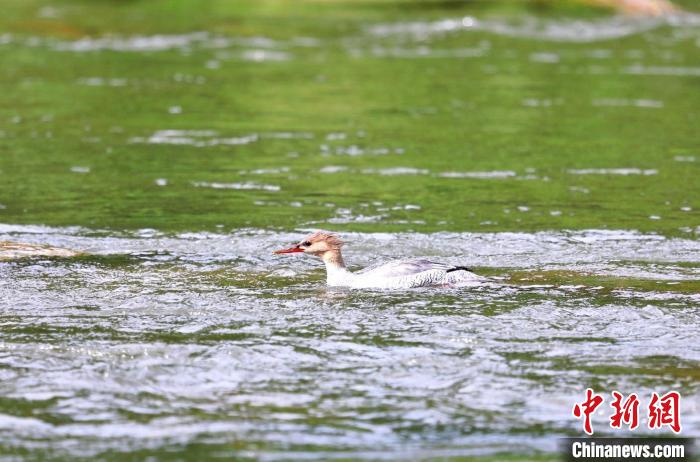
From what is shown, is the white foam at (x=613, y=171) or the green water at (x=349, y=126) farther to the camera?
the white foam at (x=613, y=171)

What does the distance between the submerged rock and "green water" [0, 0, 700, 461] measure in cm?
25

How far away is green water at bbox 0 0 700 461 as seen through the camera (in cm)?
858

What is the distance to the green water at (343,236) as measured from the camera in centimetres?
858

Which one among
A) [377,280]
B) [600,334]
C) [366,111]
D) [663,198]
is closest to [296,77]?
[366,111]

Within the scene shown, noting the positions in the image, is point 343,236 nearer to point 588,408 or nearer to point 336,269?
point 336,269

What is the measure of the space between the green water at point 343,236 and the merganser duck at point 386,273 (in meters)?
0.15

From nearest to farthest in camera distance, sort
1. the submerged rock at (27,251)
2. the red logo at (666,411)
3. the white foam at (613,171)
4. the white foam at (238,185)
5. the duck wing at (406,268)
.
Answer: the red logo at (666,411), the duck wing at (406,268), the submerged rock at (27,251), the white foam at (238,185), the white foam at (613,171)

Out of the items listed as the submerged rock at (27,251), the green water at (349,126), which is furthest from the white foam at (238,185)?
the submerged rock at (27,251)

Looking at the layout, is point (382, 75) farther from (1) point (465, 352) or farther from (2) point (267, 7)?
(1) point (465, 352)

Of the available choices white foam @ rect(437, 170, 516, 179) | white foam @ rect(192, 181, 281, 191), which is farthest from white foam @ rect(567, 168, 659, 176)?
white foam @ rect(192, 181, 281, 191)

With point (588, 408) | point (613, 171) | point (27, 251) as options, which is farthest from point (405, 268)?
point (613, 171)

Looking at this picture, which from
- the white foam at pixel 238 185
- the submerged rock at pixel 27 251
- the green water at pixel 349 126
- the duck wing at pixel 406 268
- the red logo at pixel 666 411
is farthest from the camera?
the white foam at pixel 238 185

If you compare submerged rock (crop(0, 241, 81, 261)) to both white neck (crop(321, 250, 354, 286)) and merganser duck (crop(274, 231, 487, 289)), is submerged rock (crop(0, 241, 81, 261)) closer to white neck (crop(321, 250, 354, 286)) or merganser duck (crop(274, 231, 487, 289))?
merganser duck (crop(274, 231, 487, 289))

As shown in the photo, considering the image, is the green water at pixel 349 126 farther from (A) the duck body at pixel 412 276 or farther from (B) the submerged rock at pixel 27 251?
(A) the duck body at pixel 412 276
